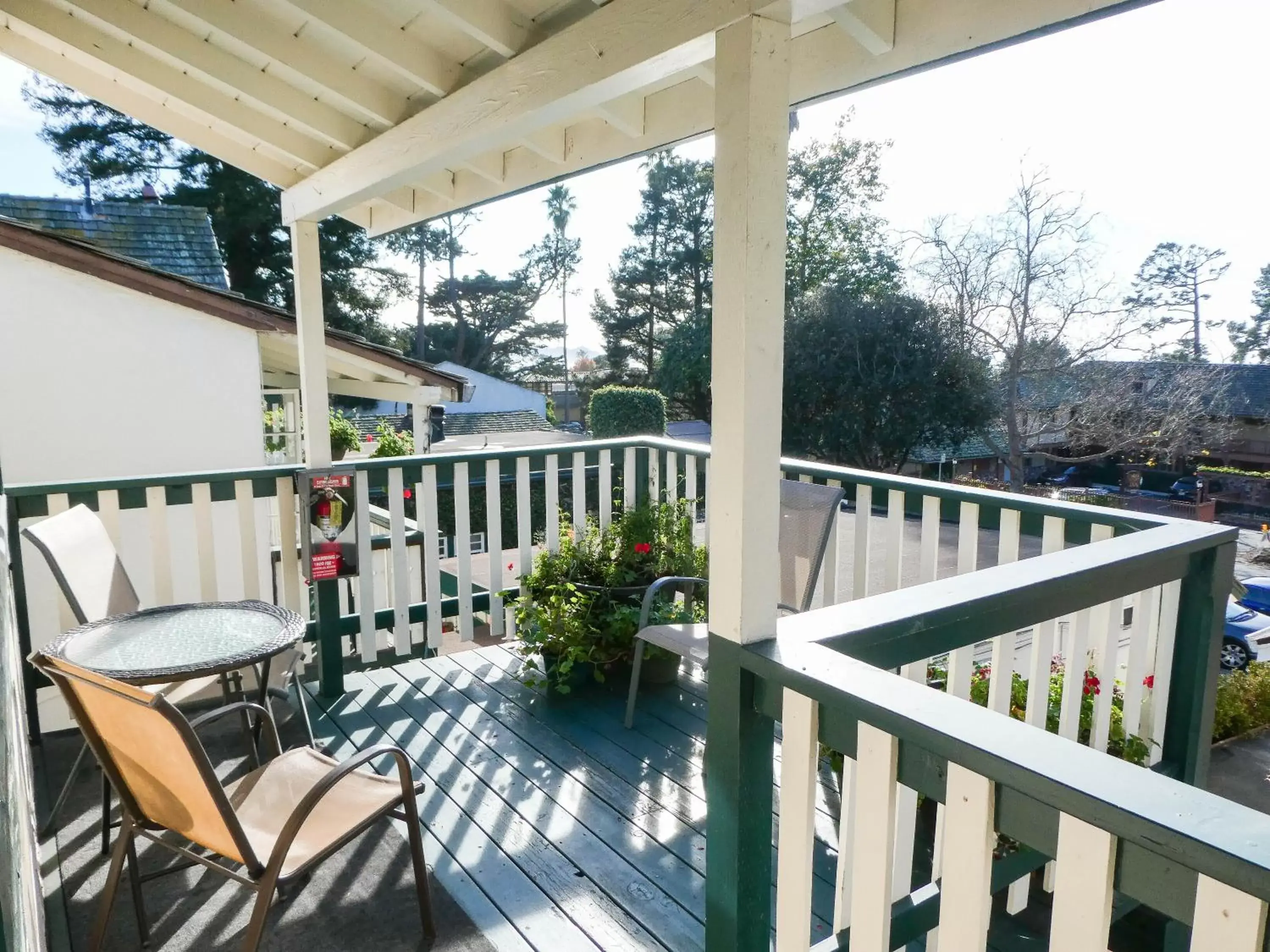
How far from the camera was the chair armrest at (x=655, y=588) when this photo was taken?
3.16 m

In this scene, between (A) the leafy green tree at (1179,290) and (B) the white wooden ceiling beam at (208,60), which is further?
(A) the leafy green tree at (1179,290)

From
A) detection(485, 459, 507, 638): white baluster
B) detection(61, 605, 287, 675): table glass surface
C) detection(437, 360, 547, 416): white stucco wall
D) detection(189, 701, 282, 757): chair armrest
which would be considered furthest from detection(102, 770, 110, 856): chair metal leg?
detection(437, 360, 547, 416): white stucco wall

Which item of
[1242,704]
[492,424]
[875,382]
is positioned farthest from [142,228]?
[492,424]

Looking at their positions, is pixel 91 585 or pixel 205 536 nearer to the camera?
pixel 91 585

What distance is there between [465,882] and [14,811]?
4.25 feet

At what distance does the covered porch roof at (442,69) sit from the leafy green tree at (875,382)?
14817 millimetres

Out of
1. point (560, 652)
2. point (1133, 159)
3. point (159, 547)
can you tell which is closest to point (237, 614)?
point (159, 547)

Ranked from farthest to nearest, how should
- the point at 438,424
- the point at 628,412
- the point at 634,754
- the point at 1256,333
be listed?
the point at 438,424, the point at 628,412, the point at 1256,333, the point at 634,754

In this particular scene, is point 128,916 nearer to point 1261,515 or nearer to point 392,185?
point 392,185

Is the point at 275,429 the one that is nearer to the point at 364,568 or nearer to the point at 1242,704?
the point at 364,568

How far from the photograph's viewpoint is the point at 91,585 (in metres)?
2.64

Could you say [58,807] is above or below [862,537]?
below

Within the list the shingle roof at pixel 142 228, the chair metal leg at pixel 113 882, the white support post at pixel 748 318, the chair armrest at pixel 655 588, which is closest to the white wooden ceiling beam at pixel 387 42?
the white support post at pixel 748 318

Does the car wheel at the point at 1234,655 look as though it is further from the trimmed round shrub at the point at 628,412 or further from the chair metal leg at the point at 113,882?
the trimmed round shrub at the point at 628,412
